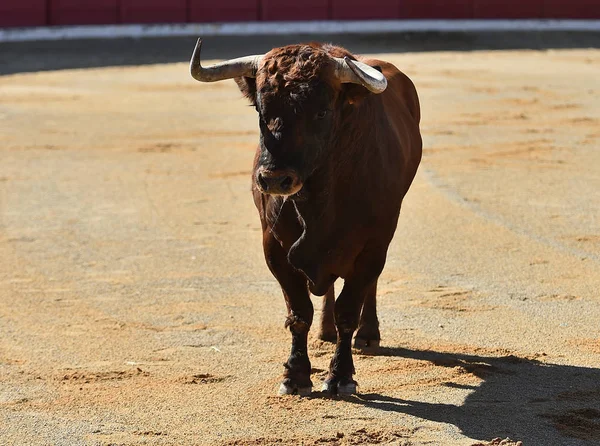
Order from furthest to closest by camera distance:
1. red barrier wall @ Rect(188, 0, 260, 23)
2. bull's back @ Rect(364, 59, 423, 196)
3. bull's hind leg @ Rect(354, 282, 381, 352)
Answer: red barrier wall @ Rect(188, 0, 260, 23) < bull's hind leg @ Rect(354, 282, 381, 352) < bull's back @ Rect(364, 59, 423, 196)

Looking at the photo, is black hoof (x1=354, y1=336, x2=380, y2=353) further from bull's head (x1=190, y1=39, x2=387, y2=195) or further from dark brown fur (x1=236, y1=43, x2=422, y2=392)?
bull's head (x1=190, y1=39, x2=387, y2=195)

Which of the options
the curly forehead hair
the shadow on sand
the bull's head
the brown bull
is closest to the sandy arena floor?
the brown bull

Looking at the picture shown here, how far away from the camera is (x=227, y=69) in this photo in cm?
396

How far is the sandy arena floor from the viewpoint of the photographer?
3.87m

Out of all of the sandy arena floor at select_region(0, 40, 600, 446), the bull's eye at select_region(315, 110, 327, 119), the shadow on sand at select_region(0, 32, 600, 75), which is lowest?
the shadow on sand at select_region(0, 32, 600, 75)

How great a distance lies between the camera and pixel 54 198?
791 centimetres

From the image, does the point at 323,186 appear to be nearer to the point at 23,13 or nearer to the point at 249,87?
the point at 249,87

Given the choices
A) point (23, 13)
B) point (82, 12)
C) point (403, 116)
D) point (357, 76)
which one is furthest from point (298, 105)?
point (82, 12)

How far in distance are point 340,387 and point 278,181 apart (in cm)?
89

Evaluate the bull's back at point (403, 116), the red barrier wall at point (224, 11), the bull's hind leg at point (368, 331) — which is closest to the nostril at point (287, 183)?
the bull's back at point (403, 116)

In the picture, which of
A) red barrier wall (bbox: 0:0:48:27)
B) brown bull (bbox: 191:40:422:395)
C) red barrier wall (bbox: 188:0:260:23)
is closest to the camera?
brown bull (bbox: 191:40:422:395)

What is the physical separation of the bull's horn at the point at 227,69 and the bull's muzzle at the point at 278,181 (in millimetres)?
478

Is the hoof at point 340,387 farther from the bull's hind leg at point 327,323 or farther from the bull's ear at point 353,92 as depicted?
the bull's ear at point 353,92

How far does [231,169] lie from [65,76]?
6.53 metres
